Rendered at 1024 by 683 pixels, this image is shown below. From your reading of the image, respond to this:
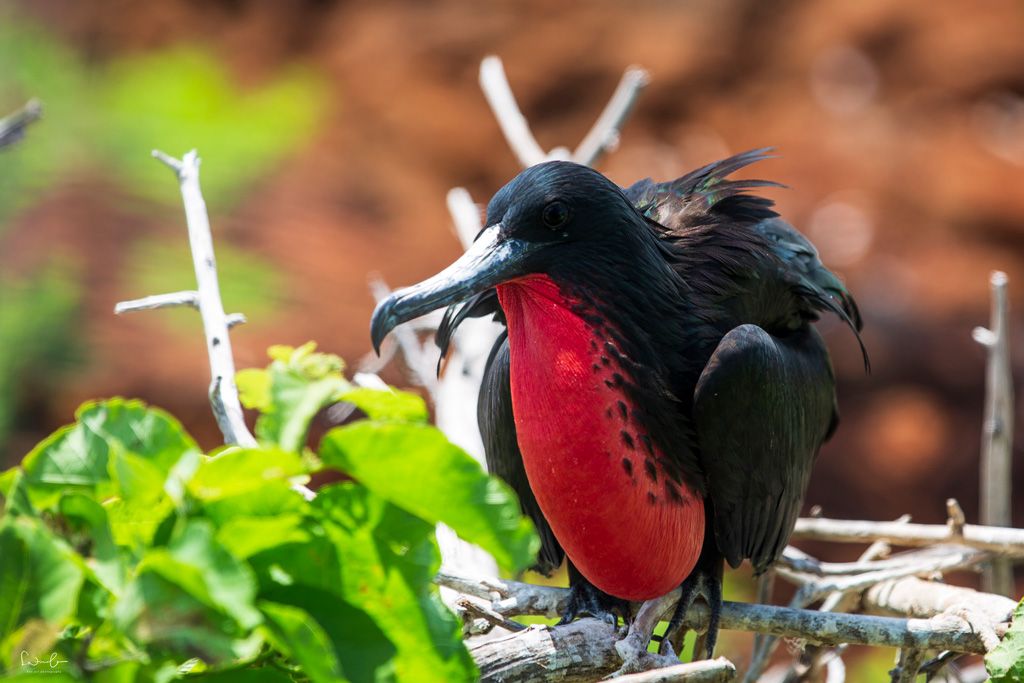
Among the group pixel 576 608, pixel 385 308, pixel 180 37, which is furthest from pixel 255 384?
pixel 180 37

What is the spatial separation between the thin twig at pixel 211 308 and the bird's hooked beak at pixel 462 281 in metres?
0.26

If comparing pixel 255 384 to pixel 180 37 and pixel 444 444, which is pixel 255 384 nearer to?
pixel 444 444

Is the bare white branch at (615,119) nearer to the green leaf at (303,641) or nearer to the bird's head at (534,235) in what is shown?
the bird's head at (534,235)

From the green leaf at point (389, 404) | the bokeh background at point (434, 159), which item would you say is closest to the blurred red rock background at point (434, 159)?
the bokeh background at point (434, 159)

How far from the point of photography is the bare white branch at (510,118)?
266 centimetres

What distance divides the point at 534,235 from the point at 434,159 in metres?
5.29

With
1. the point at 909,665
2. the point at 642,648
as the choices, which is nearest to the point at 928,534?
the point at 909,665

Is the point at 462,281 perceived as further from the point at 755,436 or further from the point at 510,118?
the point at 510,118

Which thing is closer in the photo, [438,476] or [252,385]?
[438,476]

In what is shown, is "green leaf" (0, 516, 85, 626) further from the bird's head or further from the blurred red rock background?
the blurred red rock background

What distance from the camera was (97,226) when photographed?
5797mm

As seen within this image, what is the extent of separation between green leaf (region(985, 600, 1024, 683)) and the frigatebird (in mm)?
446

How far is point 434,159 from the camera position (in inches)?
267

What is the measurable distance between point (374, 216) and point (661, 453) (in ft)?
16.4
